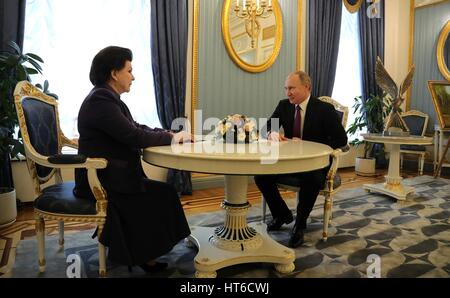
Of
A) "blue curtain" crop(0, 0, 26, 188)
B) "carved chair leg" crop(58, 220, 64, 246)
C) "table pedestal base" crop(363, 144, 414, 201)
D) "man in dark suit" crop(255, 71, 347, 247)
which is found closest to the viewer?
"carved chair leg" crop(58, 220, 64, 246)

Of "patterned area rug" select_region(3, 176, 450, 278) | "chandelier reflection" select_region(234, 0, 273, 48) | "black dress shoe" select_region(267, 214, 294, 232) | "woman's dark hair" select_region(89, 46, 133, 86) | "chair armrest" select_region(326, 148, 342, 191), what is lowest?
"patterned area rug" select_region(3, 176, 450, 278)

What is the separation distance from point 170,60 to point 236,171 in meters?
2.41

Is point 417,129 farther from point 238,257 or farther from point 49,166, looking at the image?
point 49,166

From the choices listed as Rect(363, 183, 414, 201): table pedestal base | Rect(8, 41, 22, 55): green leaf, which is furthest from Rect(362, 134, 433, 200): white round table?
Rect(8, 41, 22, 55): green leaf

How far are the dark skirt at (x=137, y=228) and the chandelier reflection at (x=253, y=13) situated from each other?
276 centimetres

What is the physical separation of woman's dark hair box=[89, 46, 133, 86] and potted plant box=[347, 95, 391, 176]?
4141 mm

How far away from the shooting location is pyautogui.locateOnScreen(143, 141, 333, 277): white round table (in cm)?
161

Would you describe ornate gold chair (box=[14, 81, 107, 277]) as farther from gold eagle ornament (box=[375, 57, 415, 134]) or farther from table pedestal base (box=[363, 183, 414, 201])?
gold eagle ornament (box=[375, 57, 415, 134])

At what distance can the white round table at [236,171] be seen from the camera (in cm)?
161

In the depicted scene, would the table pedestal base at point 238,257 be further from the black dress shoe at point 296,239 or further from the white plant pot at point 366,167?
the white plant pot at point 366,167

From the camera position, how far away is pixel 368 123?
5.29 m

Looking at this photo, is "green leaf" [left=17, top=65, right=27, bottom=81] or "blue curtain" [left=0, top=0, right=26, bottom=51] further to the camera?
"blue curtain" [left=0, top=0, right=26, bottom=51]

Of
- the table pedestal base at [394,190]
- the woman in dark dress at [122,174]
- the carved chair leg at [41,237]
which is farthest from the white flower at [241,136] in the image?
the table pedestal base at [394,190]
